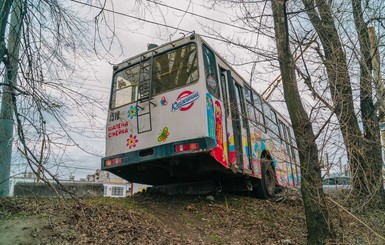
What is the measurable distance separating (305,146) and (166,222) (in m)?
2.47

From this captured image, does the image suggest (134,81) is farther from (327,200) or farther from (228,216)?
(327,200)

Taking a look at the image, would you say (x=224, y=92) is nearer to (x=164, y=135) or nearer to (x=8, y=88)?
(x=164, y=135)

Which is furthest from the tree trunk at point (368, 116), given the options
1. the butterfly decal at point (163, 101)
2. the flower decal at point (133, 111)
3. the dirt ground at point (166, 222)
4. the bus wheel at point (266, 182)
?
the flower decal at point (133, 111)

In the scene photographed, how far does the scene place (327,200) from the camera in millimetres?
4559

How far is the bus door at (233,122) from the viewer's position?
646 centimetres

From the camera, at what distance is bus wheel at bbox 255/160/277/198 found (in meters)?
7.98

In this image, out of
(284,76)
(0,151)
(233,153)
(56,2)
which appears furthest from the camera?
(233,153)

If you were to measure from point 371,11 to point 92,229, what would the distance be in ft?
21.7

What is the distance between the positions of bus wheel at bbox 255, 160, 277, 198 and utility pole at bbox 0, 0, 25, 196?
5.56 m

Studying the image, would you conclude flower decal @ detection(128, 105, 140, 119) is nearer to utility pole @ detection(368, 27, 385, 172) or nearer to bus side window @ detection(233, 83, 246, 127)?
bus side window @ detection(233, 83, 246, 127)

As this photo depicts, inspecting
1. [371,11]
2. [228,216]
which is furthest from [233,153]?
[371,11]

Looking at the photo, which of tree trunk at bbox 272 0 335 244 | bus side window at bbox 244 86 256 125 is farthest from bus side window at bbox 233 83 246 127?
tree trunk at bbox 272 0 335 244

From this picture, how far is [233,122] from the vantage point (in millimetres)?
6754

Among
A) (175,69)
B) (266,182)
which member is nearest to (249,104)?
(266,182)
